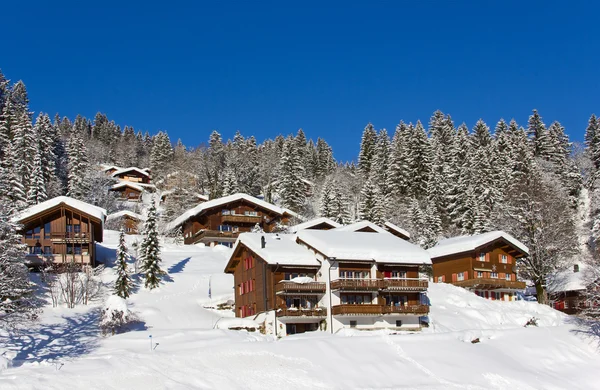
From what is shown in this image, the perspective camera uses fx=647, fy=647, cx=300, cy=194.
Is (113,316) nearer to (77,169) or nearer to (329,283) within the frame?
(329,283)

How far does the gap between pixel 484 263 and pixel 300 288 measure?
24.7 metres

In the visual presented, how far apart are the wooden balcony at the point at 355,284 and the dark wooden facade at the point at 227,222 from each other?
31.5 m

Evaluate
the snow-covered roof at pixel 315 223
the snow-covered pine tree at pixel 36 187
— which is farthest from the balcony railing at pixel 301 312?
the snow-covered pine tree at pixel 36 187

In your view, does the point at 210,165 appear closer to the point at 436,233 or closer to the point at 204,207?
the point at 204,207

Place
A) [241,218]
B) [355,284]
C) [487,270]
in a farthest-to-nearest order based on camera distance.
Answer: [241,218] → [487,270] → [355,284]

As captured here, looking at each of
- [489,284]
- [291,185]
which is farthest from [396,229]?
[291,185]

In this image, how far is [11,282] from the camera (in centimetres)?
3588

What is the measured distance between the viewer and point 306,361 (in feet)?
110

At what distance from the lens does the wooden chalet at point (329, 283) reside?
43.4 metres

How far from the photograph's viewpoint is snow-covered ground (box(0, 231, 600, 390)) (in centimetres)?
2917

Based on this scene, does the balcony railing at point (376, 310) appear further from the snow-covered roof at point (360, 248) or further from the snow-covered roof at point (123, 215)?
the snow-covered roof at point (123, 215)

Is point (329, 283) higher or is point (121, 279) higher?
point (121, 279)

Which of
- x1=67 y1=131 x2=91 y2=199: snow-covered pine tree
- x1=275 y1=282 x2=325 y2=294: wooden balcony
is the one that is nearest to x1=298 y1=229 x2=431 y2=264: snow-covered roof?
x1=275 y1=282 x2=325 y2=294: wooden balcony

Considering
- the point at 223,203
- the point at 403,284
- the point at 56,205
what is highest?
the point at 223,203
